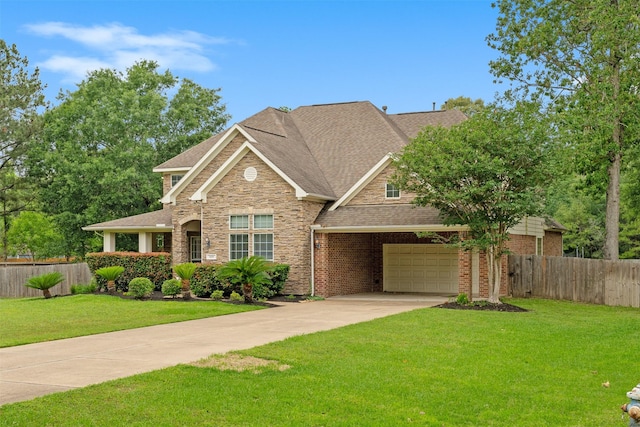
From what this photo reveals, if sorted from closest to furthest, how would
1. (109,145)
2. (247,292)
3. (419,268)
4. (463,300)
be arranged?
(463,300)
(247,292)
(419,268)
(109,145)

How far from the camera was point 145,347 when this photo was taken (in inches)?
512

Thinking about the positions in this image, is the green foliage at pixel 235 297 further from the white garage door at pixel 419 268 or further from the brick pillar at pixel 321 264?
the white garage door at pixel 419 268

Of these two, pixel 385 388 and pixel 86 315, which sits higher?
pixel 385 388

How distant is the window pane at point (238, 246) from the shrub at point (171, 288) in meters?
2.39

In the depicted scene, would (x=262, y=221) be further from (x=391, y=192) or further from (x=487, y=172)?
(x=487, y=172)

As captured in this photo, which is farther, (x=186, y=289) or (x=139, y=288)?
(x=139, y=288)

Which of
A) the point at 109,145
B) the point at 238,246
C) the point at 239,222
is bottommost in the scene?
the point at 238,246

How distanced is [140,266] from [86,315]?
7930 millimetres

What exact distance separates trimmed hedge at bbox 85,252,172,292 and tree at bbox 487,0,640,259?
1519 centimetres

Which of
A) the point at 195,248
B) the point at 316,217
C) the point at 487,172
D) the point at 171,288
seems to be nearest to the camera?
the point at 487,172

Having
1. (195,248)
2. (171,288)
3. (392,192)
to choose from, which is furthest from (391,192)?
(195,248)

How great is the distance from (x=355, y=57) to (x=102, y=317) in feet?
44.8

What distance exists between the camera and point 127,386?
9227mm

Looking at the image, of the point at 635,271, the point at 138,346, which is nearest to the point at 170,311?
the point at 138,346
